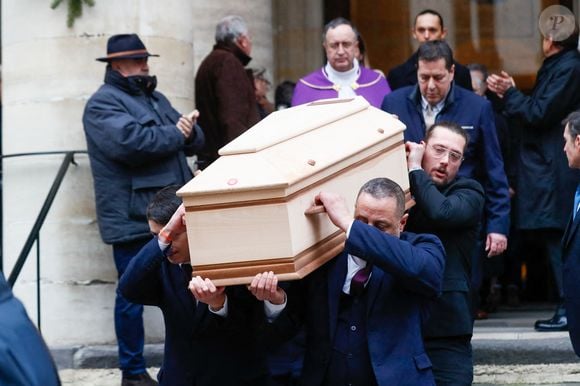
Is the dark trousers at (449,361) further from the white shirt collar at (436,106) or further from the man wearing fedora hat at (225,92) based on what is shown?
the man wearing fedora hat at (225,92)

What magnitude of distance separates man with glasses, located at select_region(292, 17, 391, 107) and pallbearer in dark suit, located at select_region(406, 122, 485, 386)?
193 centimetres

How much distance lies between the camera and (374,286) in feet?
18.2

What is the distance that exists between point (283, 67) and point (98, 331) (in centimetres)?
366

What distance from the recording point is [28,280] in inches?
344

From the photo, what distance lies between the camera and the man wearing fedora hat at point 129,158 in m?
7.82

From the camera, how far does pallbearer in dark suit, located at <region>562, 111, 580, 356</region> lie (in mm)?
6227

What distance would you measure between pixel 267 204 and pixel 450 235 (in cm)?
141

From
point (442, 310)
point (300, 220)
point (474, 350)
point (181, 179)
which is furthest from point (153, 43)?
point (300, 220)

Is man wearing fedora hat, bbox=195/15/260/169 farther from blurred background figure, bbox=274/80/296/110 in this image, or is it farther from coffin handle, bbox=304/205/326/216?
coffin handle, bbox=304/205/326/216

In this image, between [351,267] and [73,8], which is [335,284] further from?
[73,8]

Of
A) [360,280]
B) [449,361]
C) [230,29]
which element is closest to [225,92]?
[230,29]

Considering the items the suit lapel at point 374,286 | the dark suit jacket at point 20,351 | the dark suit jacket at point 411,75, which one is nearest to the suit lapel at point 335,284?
→ the suit lapel at point 374,286

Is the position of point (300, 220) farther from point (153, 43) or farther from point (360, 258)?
point (153, 43)

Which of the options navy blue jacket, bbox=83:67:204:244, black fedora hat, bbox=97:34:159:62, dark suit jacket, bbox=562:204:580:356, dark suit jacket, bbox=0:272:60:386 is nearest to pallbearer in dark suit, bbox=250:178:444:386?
dark suit jacket, bbox=562:204:580:356
